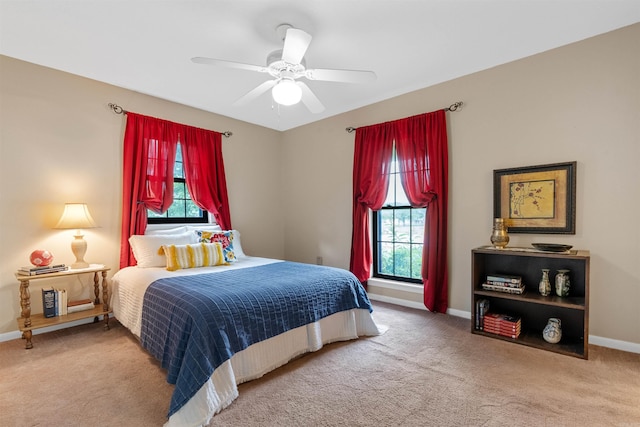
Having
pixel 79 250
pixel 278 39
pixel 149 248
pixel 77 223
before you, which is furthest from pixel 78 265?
pixel 278 39

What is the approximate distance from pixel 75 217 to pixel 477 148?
3.91 metres

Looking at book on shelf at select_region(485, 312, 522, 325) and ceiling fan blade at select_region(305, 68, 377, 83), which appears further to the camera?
book on shelf at select_region(485, 312, 522, 325)

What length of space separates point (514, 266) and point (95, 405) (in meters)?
3.37

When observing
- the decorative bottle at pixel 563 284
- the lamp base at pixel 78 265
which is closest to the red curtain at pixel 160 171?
the lamp base at pixel 78 265

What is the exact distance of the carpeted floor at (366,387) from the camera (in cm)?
171

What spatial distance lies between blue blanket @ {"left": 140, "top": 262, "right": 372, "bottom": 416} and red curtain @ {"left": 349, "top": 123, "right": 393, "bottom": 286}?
A: 1161 mm

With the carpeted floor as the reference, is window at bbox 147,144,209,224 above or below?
above

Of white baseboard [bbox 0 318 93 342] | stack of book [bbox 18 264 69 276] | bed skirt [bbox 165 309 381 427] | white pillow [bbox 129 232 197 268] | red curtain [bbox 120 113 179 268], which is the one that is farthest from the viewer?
red curtain [bbox 120 113 179 268]

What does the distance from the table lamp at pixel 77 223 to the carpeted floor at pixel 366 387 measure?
0.75 metres

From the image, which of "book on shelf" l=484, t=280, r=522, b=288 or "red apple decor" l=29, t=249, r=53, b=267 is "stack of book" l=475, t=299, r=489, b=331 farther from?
"red apple decor" l=29, t=249, r=53, b=267

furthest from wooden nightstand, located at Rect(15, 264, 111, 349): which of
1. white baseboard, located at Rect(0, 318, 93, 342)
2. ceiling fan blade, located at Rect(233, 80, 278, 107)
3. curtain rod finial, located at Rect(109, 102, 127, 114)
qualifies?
ceiling fan blade, located at Rect(233, 80, 278, 107)

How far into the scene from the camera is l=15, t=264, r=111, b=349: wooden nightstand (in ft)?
8.47

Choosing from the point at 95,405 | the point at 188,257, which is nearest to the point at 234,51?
the point at 188,257

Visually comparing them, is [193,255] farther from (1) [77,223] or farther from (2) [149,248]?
(1) [77,223]
